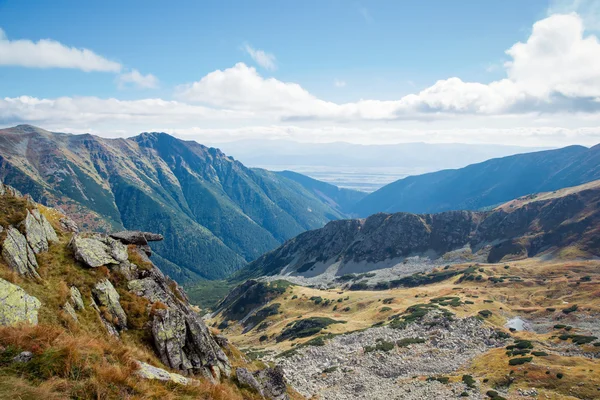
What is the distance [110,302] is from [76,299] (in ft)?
7.64

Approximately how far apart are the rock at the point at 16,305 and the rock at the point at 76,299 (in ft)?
6.98

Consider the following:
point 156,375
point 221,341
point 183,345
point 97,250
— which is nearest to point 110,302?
point 97,250

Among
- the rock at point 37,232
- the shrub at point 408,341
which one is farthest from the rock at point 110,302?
the shrub at point 408,341

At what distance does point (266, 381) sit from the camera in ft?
96.6

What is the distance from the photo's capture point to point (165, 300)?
84.8 feet

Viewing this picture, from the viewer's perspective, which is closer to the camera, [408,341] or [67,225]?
[67,225]

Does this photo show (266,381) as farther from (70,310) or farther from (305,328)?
(305,328)

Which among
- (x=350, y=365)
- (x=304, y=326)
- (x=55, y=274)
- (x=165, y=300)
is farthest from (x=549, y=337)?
(x=55, y=274)

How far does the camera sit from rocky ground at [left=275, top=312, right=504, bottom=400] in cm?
4953

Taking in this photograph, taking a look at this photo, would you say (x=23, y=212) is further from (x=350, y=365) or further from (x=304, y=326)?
(x=304, y=326)

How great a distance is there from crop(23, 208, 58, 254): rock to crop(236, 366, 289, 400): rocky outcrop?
1613 centimetres

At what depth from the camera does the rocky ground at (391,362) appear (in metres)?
49.5

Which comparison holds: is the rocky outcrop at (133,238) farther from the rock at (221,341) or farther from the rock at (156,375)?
the rock at (156,375)

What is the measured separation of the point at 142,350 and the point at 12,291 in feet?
23.6
